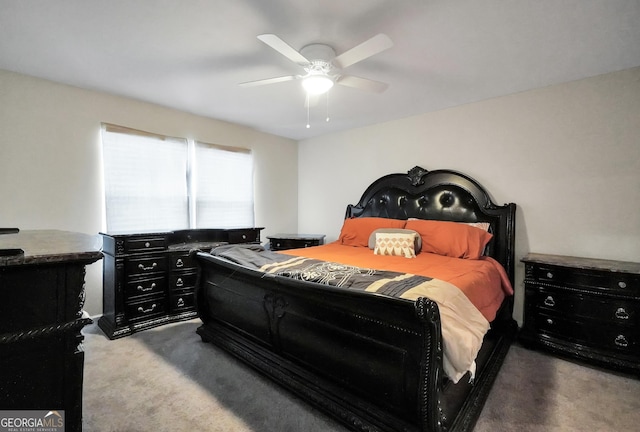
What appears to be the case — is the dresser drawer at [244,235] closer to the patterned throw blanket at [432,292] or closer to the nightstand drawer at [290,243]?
the nightstand drawer at [290,243]

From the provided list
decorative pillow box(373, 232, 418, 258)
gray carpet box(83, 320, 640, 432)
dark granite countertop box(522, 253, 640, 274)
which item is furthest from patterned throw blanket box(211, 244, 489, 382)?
dark granite countertop box(522, 253, 640, 274)

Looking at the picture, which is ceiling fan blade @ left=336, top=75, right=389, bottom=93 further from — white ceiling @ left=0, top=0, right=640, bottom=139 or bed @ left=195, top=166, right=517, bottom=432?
bed @ left=195, top=166, right=517, bottom=432

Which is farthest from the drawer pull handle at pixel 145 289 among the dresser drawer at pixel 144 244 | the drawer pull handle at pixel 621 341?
the drawer pull handle at pixel 621 341

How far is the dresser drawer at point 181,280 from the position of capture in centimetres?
315

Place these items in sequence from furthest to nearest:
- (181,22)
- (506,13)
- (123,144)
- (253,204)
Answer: (253,204) < (123,144) < (181,22) < (506,13)

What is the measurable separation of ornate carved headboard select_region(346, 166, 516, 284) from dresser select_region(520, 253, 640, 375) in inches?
13.8

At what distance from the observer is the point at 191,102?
3309 mm

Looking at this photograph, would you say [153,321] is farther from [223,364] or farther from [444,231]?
[444,231]

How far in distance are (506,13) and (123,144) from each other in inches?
145

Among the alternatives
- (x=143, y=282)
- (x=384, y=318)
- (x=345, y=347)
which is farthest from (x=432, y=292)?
(x=143, y=282)

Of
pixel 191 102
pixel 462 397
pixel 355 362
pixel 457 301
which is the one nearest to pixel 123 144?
pixel 191 102

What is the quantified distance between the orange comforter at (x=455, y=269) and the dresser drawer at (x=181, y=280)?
4.49 feet

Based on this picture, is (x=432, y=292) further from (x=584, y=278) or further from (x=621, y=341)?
(x=621, y=341)

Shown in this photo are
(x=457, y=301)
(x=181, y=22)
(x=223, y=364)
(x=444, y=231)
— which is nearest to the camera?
(x=457, y=301)
